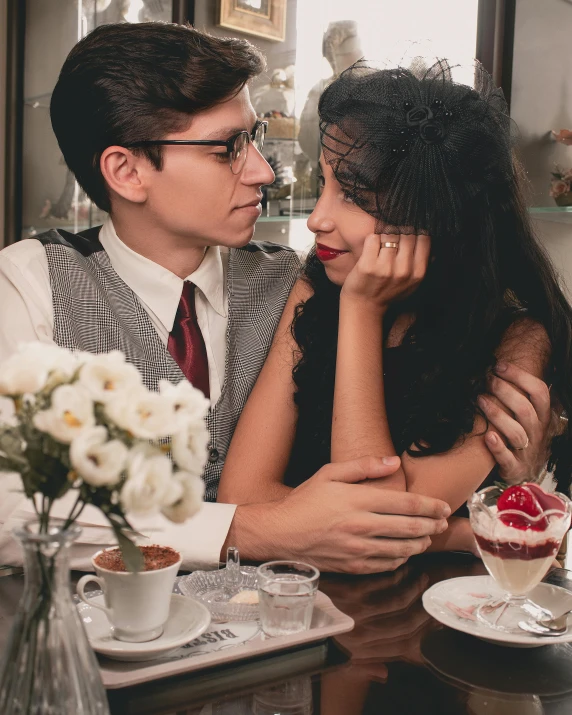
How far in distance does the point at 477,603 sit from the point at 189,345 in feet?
3.08

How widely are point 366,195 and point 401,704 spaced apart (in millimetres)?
1016

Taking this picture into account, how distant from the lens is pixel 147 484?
70 centimetres

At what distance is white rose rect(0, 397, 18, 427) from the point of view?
2.44ft

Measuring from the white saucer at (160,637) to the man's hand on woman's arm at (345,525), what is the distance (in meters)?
0.35

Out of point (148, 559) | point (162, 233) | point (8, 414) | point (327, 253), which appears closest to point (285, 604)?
point (148, 559)

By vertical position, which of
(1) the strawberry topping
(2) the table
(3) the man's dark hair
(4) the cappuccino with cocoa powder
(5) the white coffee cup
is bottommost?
(2) the table

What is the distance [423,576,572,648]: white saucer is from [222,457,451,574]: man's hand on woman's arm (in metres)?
0.13

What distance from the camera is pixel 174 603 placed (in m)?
1.09

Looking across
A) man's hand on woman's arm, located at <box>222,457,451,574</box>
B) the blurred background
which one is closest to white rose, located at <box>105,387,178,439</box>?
man's hand on woman's arm, located at <box>222,457,451,574</box>

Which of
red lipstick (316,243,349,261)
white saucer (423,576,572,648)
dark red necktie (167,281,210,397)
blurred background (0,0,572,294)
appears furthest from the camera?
blurred background (0,0,572,294)

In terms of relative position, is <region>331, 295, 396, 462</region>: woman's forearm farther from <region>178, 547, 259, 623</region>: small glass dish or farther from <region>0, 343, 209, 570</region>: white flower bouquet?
<region>0, 343, 209, 570</region>: white flower bouquet

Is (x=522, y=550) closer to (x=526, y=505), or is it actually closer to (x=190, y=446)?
(x=526, y=505)

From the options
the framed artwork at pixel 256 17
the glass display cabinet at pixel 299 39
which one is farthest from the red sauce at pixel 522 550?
the framed artwork at pixel 256 17

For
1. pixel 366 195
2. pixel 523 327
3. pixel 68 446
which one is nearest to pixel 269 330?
pixel 366 195
